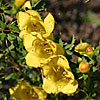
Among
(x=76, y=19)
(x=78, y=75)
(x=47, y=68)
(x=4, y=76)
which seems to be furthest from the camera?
(x=76, y=19)

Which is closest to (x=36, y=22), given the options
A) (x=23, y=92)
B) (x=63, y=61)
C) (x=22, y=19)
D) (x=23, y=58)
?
(x=22, y=19)

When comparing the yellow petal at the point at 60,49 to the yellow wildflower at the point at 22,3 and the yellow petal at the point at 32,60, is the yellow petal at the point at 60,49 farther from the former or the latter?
the yellow wildflower at the point at 22,3

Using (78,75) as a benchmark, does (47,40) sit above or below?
above

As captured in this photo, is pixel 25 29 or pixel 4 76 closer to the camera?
pixel 25 29

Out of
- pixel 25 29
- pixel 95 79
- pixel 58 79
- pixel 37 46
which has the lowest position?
pixel 95 79

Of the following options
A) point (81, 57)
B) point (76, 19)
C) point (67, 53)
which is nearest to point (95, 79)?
point (81, 57)

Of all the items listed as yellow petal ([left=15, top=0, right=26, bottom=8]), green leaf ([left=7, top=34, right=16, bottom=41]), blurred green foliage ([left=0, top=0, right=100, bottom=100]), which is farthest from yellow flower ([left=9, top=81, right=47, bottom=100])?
yellow petal ([left=15, top=0, right=26, bottom=8])

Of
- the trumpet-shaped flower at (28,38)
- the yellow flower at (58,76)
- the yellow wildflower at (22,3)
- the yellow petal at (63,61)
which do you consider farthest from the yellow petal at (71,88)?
the yellow wildflower at (22,3)

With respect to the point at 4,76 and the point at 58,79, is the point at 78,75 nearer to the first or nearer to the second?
the point at 58,79
